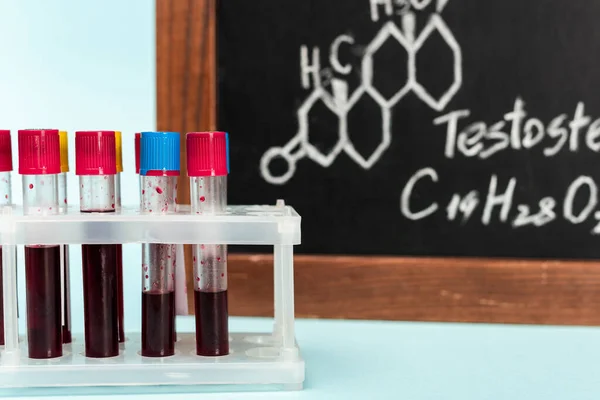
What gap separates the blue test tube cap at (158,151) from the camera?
1.78ft

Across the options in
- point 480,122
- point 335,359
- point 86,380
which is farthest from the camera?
point 480,122

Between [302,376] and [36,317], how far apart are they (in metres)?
0.20

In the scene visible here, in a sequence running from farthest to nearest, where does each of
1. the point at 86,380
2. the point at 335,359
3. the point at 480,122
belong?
the point at 480,122
the point at 335,359
the point at 86,380

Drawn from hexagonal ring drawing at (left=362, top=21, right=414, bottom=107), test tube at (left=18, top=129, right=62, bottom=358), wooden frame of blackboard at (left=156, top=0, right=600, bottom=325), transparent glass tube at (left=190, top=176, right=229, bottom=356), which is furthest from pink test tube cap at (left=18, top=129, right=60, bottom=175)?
hexagonal ring drawing at (left=362, top=21, right=414, bottom=107)

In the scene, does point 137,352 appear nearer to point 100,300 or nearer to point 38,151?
point 100,300

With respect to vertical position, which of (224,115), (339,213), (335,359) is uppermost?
(224,115)

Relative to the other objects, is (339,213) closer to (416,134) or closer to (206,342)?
(416,134)

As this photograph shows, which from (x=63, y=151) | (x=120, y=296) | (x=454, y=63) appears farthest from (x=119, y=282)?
(x=454, y=63)

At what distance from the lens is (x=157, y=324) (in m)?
0.55

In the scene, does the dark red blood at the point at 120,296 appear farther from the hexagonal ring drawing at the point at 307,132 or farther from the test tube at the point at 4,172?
the hexagonal ring drawing at the point at 307,132

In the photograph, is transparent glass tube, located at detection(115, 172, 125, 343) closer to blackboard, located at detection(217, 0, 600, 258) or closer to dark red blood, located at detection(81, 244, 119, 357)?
dark red blood, located at detection(81, 244, 119, 357)

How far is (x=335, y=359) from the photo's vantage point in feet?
2.06

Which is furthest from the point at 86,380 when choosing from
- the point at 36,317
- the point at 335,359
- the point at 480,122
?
the point at 480,122

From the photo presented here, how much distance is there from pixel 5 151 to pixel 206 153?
0.17 m
